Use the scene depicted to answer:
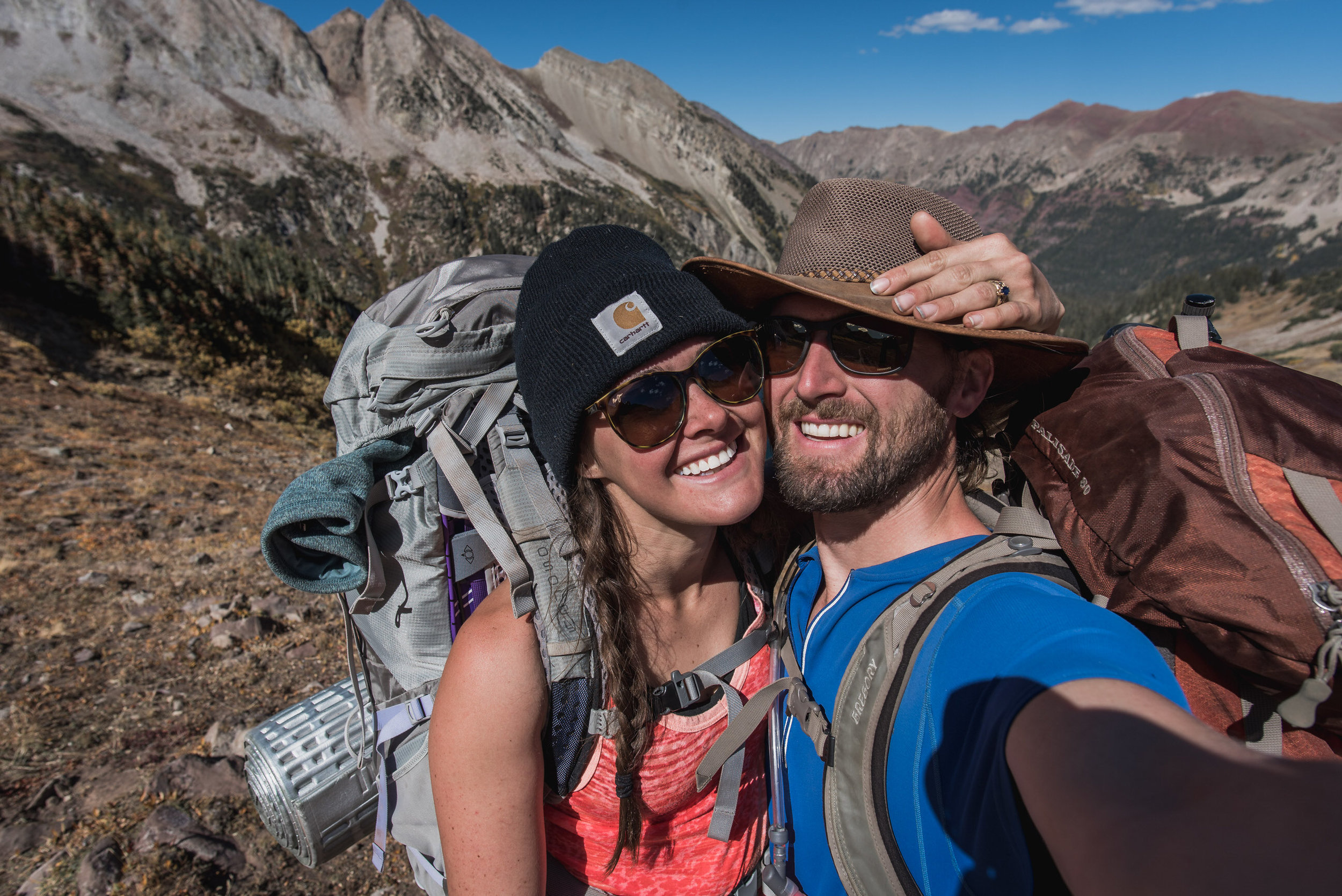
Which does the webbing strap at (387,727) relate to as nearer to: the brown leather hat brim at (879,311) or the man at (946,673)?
the man at (946,673)

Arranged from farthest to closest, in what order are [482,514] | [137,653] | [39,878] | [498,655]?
[137,653] → [39,878] → [482,514] → [498,655]

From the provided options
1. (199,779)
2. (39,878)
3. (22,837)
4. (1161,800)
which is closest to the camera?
(1161,800)

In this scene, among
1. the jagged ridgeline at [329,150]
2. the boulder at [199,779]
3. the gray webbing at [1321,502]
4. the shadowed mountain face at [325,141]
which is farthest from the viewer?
the shadowed mountain face at [325,141]

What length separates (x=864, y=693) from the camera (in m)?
1.62

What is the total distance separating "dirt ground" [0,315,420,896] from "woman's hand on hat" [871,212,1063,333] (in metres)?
3.72

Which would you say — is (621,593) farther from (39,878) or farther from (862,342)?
(39,878)

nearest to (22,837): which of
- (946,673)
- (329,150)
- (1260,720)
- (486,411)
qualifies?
(486,411)

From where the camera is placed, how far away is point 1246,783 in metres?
0.86

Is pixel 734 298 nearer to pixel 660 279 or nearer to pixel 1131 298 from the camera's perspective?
pixel 660 279

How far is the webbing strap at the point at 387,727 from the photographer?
5.93 feet

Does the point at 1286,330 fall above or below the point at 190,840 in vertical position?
below

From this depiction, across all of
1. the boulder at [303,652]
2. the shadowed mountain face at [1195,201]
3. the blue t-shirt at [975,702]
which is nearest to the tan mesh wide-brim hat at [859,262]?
the blue t-shirt at [975,702]

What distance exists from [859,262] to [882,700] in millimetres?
1319

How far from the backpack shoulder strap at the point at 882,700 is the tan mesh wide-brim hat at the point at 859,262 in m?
0.58
